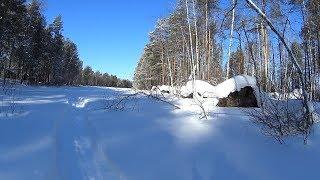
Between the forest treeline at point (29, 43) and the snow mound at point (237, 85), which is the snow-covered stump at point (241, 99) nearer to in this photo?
the snow mound at point (237, 85)

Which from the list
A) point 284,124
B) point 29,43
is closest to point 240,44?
point 284,124

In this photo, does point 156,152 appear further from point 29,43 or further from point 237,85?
point 29,43

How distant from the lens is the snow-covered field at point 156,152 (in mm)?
6633

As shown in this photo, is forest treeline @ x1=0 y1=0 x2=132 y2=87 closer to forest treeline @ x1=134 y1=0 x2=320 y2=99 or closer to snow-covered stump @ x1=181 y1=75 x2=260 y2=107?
forest treeline @ x1=134 y1=0 x2=320 y2=99

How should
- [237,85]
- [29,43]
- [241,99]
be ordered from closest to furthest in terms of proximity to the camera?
1. [241,99]
2. [237,85]
3. [29,43]

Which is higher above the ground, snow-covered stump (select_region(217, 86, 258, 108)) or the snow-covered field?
snow-covered stump (select_region(217, 86, 258, 108))

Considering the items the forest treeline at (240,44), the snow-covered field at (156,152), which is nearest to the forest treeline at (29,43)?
the forest treeline at (240,44)

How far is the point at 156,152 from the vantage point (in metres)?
7.99

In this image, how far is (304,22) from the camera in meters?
20.7

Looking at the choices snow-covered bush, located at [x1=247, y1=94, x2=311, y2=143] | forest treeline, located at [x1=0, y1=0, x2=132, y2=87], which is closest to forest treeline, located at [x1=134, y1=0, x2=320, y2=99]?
snow-covered bush, located at [x1=247, y1=94, x2=311, y2=143]

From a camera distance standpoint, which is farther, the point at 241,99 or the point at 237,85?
the point at 237,85

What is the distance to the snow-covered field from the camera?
6.63 metres

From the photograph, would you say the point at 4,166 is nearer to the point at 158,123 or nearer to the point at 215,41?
the point at 158,123

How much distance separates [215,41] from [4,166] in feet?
92.3
